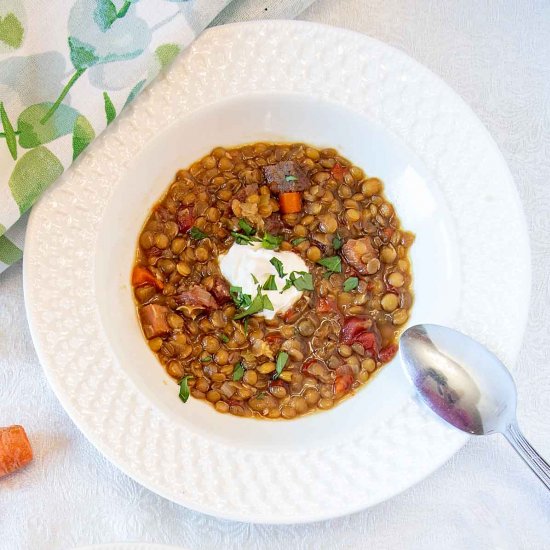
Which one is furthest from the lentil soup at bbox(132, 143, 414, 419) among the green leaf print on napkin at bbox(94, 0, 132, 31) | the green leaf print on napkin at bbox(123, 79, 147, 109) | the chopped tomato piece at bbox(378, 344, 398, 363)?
the green leaf print on napkin at bbox(94, 0, 132, 31)

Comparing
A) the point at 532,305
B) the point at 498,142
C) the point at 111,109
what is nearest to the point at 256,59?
the point at 111,109

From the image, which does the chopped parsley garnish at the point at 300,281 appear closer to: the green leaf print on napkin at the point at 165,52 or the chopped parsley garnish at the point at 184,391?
the chopped parsley garnish at the point at 184,391

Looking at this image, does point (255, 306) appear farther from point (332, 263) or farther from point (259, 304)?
point (332, 263)

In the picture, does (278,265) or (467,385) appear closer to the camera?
(467,385)

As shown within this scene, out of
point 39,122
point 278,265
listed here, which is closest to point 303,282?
point 278,265

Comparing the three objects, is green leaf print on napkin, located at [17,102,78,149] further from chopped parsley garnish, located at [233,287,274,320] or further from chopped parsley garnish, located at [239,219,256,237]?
chopped parsley garnish, located at [233,287,274,320]

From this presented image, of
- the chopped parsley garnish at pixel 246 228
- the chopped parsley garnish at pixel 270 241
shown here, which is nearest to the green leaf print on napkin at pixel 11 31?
the chopped parsley garnish at pixel 246 228

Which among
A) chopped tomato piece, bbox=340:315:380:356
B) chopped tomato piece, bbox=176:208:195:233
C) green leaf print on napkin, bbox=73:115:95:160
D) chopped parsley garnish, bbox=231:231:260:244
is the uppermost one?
green leaf print on napkin, bbox=73:115:95:160
